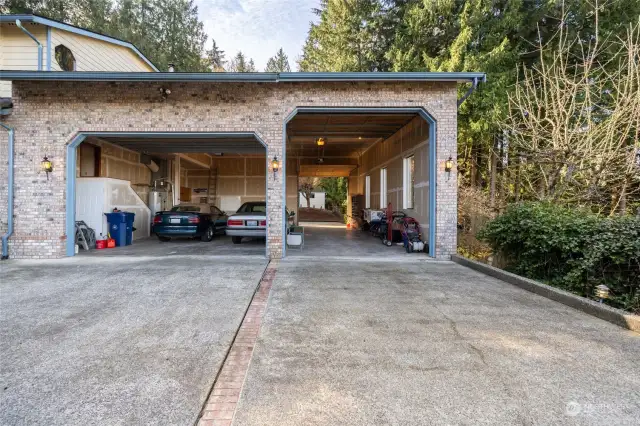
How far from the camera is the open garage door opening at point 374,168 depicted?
926 cm

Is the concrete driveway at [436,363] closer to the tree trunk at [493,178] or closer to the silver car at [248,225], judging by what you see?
the silver car at [248,225]

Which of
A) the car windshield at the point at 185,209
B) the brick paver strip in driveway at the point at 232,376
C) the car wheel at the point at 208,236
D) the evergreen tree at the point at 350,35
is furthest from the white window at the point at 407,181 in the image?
the brick paver strip in driveway at the point at 232,376

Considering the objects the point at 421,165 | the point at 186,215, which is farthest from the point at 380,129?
the point at 186,215

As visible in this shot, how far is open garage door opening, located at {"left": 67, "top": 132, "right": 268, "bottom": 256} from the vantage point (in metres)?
9.77

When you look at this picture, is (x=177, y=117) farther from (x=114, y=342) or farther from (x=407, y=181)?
(x=407, y=181)

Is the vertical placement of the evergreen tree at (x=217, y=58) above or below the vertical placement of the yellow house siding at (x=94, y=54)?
above

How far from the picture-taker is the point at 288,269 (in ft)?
22.6

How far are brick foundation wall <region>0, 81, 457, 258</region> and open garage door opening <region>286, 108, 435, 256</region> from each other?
1.32ft

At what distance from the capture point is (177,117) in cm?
816

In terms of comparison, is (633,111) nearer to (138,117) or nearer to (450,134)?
(450,134)

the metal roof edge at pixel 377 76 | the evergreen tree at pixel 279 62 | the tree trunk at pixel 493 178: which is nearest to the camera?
the metal roof edge at pixel 377 76

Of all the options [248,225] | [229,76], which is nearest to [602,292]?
[229,76]

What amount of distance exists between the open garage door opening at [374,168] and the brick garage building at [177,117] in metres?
0.33

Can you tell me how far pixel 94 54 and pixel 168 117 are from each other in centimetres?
589
